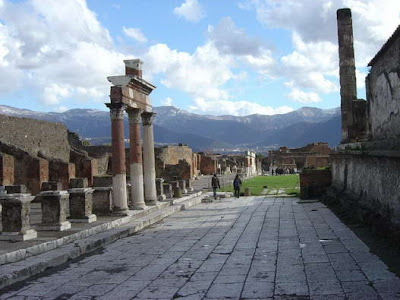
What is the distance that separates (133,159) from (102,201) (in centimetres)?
176

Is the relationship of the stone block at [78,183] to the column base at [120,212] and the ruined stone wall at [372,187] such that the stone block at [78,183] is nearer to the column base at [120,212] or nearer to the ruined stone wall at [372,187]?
the column base at [120,212]

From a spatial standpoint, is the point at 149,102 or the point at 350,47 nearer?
the point at 149,102

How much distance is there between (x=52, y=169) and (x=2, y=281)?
51.1 feet

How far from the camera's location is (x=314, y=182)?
19.6 metres

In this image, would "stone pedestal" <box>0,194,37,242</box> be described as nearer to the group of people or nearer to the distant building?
the group of people

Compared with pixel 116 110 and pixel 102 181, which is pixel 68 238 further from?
pixel 102 181

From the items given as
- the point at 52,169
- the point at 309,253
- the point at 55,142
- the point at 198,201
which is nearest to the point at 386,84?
the point at 309,253

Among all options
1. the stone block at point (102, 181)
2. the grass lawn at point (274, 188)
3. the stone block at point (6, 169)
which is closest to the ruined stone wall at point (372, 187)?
the grass lawn at point (274, 188)

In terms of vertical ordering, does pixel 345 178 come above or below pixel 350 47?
below

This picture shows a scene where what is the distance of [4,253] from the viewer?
7.48 m

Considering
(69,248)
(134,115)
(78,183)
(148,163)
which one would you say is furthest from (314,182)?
(69,248)

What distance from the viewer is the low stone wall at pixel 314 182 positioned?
63.9 feet

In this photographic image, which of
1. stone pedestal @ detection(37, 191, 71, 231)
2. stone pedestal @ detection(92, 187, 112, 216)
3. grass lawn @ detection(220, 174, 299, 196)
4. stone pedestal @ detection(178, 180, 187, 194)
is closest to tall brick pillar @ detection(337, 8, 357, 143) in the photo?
grass lawn @ detection(220, 174, 299, 196)

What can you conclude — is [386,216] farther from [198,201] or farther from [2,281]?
[198,201]
